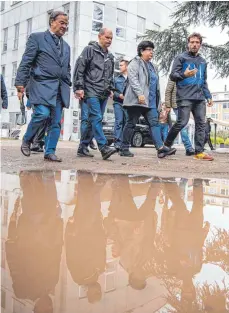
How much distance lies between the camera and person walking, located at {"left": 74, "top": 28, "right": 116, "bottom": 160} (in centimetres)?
500

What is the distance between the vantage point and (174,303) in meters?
1.00

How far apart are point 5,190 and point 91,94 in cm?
283

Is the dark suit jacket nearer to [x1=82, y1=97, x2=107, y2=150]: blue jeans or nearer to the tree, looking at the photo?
[x1=82, y1=97, x2=107, y2=150]: blue jeans

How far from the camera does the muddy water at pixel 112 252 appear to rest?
39.4 inches

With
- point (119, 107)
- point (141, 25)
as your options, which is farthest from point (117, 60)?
point (119, 107)

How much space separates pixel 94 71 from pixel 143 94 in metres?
0.83

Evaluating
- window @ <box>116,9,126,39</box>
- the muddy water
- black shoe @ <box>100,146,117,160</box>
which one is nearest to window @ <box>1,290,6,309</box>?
the muddy water

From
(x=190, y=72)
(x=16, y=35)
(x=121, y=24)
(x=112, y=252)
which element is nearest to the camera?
(x=112, y=252)

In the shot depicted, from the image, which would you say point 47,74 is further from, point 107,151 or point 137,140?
point 137,140

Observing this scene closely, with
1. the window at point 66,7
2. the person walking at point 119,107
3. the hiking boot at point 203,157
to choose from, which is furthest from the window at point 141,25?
the hiking boot at point 203,157

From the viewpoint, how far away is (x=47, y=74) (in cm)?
445

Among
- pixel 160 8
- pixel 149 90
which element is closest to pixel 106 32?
pixel 149 90

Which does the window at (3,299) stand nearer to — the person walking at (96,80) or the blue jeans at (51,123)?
the blue jeans at (51,123)

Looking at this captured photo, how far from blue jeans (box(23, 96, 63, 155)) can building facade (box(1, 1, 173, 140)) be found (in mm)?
18238
